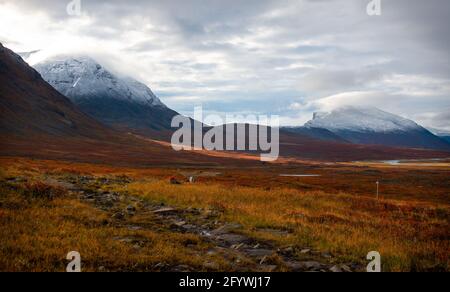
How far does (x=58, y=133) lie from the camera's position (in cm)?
18412

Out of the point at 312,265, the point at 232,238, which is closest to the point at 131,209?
the point at 232,238

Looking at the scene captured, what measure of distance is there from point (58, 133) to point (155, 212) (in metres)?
181

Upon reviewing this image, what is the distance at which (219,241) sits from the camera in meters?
13.8

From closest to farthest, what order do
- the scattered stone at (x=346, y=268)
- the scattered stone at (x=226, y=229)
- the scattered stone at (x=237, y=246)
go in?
the scattered stone at (x=346, y=268), the scattered stone at (x=237, y=246), the scattered stone at (x=226, y=229)

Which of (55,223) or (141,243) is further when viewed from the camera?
(55,223)

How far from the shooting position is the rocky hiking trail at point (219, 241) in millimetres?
10602

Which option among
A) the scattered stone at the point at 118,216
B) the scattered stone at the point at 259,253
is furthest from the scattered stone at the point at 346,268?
the scattered stone at the point at 118,216

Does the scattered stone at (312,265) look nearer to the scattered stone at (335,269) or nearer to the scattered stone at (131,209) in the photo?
the scattered stone at (335,269)

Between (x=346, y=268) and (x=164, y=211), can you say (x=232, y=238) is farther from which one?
(x=164, y=211)

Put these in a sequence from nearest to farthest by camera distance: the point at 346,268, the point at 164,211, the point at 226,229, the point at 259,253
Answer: the point at 346,268
the point at 259,253
the point at 226,229
the point at 164,211

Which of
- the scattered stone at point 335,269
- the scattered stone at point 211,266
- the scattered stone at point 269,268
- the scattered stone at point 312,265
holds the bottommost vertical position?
the scattered stone at point 312,265

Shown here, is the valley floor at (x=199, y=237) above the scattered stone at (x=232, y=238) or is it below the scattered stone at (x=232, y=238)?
above
